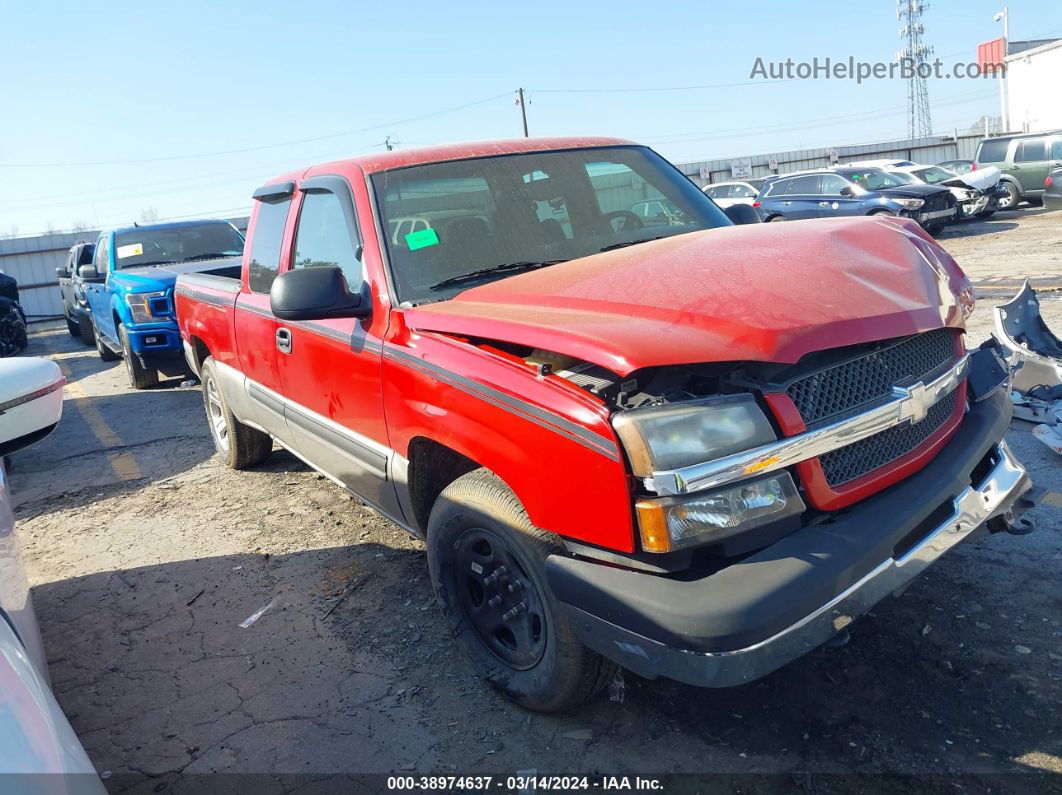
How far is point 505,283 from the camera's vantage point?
3125mm

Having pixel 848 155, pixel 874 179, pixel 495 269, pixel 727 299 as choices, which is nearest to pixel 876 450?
pixel 727 299

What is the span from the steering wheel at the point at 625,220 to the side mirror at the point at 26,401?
2.31m

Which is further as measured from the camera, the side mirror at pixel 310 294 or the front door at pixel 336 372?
the front door at pixel 336 372

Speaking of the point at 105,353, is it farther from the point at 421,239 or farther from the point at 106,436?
the point at 421,239

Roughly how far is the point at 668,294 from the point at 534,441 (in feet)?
2.00

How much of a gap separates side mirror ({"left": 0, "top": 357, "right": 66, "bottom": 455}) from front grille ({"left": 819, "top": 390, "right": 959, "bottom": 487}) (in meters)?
2.15

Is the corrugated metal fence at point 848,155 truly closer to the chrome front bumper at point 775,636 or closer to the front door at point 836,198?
the front door at point 836,198

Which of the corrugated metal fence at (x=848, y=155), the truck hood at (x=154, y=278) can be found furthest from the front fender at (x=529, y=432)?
the corrugated metal fence at (x=848, y=155)

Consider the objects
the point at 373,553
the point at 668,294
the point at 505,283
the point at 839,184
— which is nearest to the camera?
the point at 668,294

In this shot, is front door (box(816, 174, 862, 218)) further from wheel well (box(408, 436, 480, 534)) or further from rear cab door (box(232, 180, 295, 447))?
wheel well (box(408, 436, 480, 534))

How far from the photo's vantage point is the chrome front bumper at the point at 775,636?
2.13 metres

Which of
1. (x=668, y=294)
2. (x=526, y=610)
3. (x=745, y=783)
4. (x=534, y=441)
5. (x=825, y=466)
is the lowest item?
(x=745, y=783)

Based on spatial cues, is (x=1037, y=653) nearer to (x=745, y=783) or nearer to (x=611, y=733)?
(x=745, y=783)

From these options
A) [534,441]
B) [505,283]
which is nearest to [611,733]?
[534,441]
